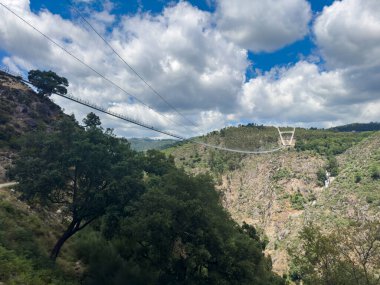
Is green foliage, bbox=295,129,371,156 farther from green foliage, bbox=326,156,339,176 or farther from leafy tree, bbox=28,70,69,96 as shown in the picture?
leafy tree, bbox=28,70,69,96

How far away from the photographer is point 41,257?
2158 centimetres

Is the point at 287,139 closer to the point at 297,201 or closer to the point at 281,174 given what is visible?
the point at 281,174

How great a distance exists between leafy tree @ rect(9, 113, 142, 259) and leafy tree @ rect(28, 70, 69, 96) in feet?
164

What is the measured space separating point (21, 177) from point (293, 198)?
321 feet

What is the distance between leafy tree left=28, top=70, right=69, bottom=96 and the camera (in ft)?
240

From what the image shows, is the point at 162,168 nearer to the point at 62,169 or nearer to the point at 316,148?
the point at 62,169

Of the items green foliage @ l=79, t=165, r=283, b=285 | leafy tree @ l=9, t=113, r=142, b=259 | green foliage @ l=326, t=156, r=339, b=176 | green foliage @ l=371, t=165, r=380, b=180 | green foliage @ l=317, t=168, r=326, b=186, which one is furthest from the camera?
green foliage @ l=326, t=156, r=339, b=176

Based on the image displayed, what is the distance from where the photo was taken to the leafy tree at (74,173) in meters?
25.5

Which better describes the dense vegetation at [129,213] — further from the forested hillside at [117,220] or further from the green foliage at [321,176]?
the green foliage at [321,176]

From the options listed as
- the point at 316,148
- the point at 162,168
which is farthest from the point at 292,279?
the point at 316,148

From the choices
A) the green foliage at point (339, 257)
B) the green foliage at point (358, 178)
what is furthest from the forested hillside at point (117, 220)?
the green foliage at point (358, 178)

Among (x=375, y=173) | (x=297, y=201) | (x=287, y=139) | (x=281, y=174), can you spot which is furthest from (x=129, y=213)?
(x=287, y=139)

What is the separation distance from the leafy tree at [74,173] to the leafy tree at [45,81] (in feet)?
164

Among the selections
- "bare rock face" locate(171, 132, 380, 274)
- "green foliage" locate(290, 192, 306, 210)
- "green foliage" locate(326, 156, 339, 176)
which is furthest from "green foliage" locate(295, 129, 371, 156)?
"green foliage" locate(290, 192, 306, 210)
